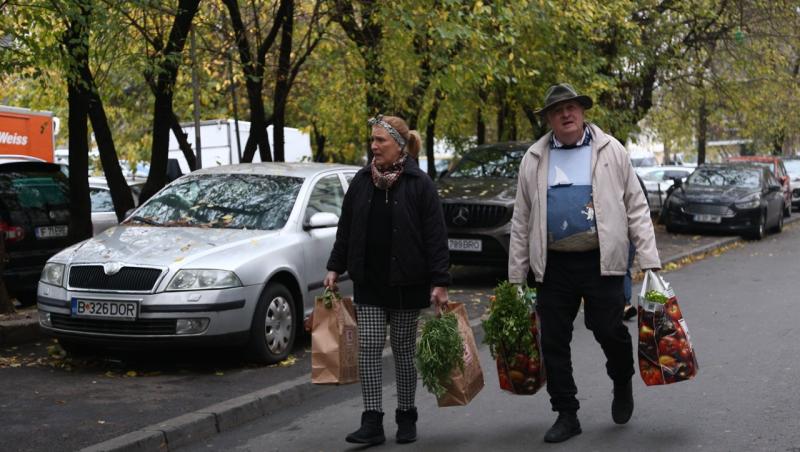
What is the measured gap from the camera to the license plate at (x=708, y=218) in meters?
21.6

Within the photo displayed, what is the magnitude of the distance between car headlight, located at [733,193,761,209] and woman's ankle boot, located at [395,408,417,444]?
56.0ft

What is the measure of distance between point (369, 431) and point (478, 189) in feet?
26.5

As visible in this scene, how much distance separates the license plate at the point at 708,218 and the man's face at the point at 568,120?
54.8ft

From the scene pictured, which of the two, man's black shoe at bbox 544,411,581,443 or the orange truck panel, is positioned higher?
the orange truck panel

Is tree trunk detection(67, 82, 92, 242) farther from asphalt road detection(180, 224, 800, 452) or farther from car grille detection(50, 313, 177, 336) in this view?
asphalt road detection(180, 224, 800, 452)

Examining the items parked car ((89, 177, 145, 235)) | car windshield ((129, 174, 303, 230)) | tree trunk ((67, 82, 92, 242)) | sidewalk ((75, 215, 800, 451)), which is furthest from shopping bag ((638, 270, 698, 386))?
parked car ((89, 177, 145, 235))

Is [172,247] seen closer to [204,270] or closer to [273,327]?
[204,270]

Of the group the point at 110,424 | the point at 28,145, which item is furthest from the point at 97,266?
the point at 28,145

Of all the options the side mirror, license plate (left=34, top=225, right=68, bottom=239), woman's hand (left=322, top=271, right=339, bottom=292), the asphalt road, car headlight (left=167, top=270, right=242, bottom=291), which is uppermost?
the side mirror

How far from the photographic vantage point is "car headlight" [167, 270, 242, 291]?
25.5 ft

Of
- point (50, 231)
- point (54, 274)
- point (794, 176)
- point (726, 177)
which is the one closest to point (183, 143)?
point (50, 231)

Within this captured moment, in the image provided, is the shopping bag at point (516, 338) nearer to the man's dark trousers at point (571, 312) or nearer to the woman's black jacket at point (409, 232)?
the man's dark trousers at point (571, 312)

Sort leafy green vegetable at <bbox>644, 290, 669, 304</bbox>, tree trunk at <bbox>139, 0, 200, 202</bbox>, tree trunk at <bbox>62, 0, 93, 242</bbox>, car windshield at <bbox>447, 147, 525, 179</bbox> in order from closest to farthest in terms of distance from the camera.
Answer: leafy green vegetable at <bbox>644, 290, 669, 304</bbox> → tree trunk at <bbox>62, 0, 93, 242</bbox> → tree trunk at <bbox>139, 0, 200, 202</bbox> → car windshield at <bbox>447, 147, 525, 179</bbox>

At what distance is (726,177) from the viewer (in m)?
23.3
